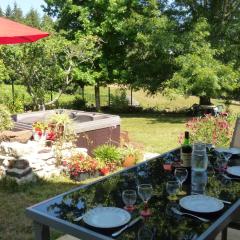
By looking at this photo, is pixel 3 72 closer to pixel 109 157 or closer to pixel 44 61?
pixel 44 61

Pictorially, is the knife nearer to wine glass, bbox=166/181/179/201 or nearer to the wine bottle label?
wine glass, bbox=166/181/179/201

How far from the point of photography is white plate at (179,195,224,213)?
2.41m

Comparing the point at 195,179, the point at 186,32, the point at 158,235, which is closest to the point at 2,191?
the point at 195,179

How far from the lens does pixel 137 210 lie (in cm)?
242

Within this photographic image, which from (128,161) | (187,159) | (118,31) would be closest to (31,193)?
(128,161)

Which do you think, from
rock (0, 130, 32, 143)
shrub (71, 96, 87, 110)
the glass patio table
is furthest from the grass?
shrub (71, 96, 87, 110)

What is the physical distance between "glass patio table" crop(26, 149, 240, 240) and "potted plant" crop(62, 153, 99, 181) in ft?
10.2

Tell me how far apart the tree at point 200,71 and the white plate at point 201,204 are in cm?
1110

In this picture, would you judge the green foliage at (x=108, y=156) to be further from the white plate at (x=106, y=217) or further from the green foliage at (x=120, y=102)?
the green foliage at (x=120, y=102)

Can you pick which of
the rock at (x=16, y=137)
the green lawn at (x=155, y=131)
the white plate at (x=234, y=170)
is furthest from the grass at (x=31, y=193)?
the white plate at (x=234, y=170)

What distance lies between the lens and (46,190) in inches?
226

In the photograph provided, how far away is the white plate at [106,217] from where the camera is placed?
2.19m

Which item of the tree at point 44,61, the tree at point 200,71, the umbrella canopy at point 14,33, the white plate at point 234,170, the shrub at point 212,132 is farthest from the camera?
the tree at point 200,71

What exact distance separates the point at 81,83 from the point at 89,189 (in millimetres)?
14441
